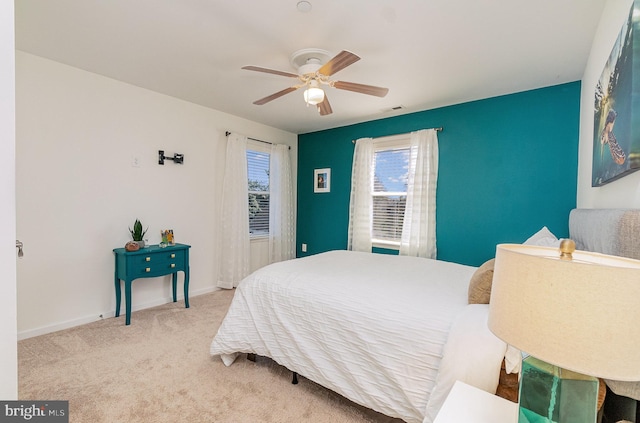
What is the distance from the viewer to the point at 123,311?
3088 mm

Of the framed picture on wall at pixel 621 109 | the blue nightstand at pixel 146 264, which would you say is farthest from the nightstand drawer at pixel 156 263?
the framed picture on wall at pixel 621 109

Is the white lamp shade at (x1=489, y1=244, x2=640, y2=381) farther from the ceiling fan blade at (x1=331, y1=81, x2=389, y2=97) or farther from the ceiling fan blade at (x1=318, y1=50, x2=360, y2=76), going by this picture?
the ceiling fan blade at (x1=331, y1=81, x2=389, y2=97)

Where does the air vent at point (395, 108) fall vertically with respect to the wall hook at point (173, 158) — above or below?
above

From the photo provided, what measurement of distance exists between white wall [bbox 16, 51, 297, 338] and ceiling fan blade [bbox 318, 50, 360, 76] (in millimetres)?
2275

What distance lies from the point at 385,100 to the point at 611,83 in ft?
6.97

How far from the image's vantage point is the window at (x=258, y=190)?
428 centimetres

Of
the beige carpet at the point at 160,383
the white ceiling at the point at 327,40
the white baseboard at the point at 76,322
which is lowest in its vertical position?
the beige carpet at the point at 160,383

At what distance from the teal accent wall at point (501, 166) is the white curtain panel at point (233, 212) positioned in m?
1.91

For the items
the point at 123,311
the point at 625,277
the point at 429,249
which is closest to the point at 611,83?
the point at 625,277

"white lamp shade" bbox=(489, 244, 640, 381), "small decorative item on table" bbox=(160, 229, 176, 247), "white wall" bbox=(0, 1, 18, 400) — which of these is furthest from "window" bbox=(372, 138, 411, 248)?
"white wall" bbox=(0, 1, 18, 400)

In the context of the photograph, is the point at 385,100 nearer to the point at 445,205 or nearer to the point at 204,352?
the point at 445,205

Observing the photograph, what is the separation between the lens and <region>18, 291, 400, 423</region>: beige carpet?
5.49 ft

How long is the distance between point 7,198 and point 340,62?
1.78m

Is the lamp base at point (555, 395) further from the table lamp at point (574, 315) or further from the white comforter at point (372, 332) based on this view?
the white comforter at point (372, 332)
